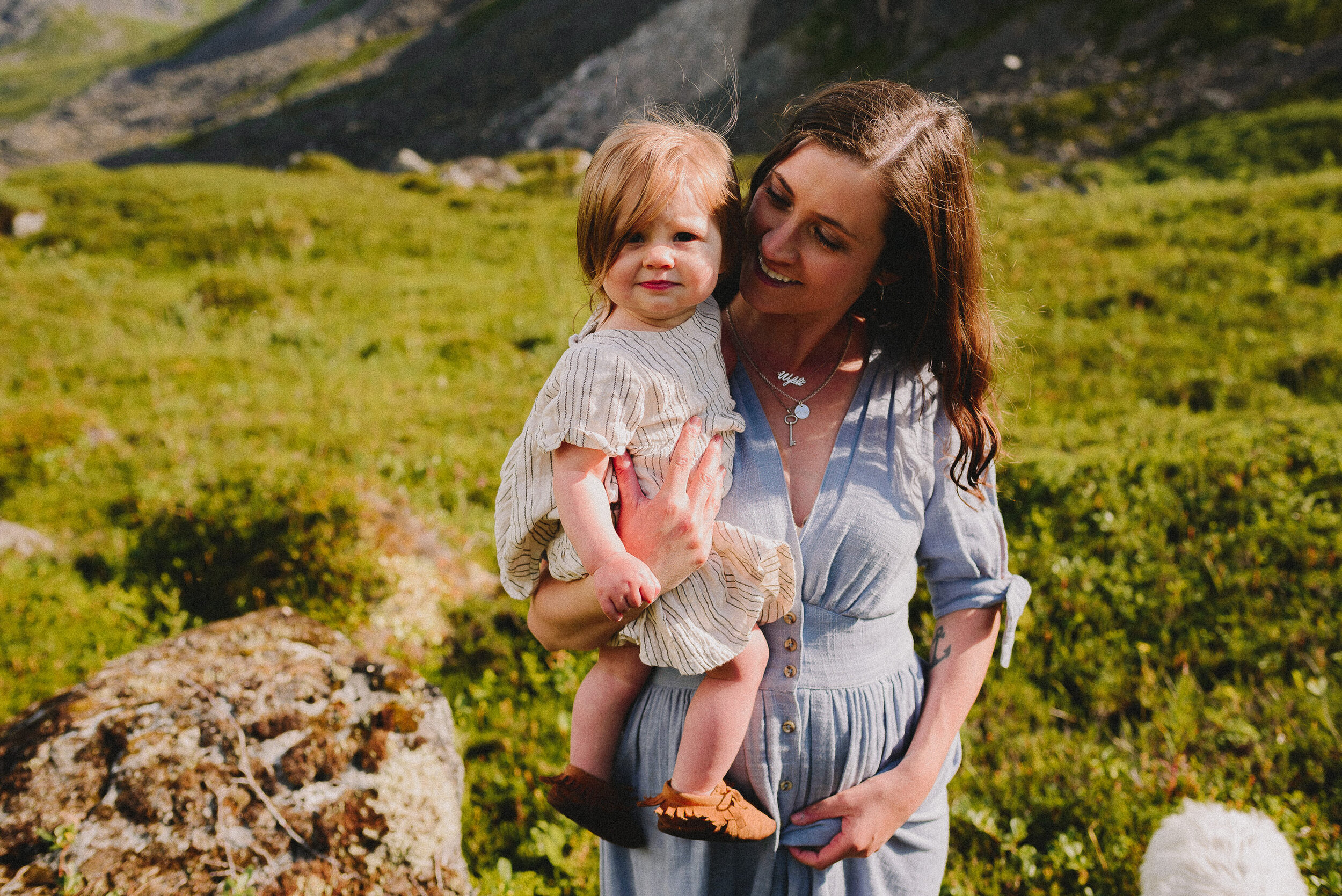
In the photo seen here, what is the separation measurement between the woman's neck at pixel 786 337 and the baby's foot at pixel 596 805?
1.45 m

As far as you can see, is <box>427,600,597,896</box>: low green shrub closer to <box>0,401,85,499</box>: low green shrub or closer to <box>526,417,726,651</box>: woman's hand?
<box>526,417,726,651</box>: woman's hand

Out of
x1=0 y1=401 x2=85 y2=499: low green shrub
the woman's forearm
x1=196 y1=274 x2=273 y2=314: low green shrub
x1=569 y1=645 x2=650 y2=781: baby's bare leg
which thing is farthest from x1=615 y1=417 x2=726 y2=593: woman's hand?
x1=196 y1=274 x2=273 y2=314: low green shrub

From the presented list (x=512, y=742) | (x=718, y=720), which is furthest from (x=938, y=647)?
(x=512, y=742)

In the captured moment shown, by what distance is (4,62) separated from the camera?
176125mm

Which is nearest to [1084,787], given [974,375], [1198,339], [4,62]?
[974,375]

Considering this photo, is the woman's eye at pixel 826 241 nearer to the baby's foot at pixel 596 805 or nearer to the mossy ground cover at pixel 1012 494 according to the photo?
the mossy ground cover at pixel 1012 494

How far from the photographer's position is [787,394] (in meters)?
2.71

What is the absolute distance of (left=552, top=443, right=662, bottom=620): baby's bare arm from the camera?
2113 millimetres

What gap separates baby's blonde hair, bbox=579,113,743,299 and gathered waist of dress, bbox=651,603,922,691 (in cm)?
116

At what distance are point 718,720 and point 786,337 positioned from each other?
4.20 feet

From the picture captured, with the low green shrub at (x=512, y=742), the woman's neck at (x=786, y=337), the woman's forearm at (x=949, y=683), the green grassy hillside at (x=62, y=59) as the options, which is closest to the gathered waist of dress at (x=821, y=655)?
the woman's forearm at (x=949, y=683)

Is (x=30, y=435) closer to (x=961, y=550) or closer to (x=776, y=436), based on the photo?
(x=776, y=436)

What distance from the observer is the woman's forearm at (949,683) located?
2.49m

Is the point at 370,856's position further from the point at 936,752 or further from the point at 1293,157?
the point at 1293,157
